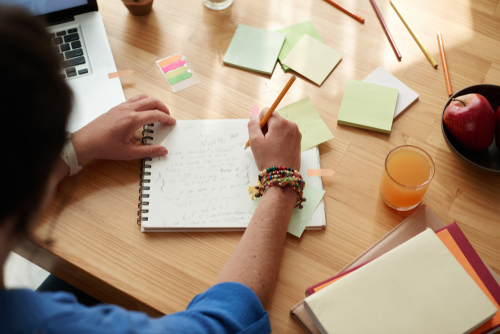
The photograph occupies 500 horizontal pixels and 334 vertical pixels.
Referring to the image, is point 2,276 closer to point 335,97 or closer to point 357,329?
point 357,329

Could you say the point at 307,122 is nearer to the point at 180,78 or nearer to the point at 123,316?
the point at 180,78

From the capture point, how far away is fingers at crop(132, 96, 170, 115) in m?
0.80

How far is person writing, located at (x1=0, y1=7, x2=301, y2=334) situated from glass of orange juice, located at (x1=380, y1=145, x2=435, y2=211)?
0.60 ft

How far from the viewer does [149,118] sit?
31.1 inches

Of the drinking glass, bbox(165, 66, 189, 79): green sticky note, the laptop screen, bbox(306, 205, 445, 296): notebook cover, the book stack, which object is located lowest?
bbox(306, 205, 445, 296): notebook cover

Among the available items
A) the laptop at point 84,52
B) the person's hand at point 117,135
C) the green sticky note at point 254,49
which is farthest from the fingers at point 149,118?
the green sticky note at point 254,49

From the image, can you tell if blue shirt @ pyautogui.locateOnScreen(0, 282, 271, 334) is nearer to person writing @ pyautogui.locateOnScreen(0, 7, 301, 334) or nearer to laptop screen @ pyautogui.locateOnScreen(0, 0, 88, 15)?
person writing @ pyautogui.locateOnScreen(0, 7, 301, 334)

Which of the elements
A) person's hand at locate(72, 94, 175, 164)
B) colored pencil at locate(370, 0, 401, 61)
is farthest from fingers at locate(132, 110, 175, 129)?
colored pencil at locate(370, 0, 401, 61)

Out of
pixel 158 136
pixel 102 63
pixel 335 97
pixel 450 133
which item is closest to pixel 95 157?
pixel 158 136

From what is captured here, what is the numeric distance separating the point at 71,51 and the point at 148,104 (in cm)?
29

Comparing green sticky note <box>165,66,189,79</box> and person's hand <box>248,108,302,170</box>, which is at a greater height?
green sticky note <box>165,66,189,79</box>

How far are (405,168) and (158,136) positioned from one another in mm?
522

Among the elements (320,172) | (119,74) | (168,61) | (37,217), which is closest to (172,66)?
(168,61)

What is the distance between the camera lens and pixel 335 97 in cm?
86
